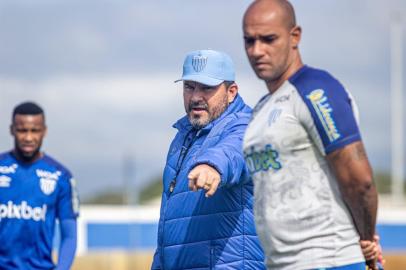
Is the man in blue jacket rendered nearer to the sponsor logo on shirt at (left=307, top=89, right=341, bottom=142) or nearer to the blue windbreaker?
the blue windbreaker

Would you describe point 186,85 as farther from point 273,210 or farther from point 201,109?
point 273,210

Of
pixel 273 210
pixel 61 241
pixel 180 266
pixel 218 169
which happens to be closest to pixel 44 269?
pixel 61 241

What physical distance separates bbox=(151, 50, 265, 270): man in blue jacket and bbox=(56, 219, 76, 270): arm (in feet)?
8.98

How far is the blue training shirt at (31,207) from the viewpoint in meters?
9.95

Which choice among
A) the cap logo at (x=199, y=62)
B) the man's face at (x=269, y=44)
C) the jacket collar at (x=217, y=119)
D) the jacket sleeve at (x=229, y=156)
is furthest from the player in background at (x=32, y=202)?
the man's face at (x=269, y=44)

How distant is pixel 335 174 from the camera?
528 centimetres

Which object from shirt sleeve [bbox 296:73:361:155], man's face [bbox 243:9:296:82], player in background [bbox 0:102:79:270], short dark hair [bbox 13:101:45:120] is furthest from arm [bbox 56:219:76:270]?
shirt sleeve [bbox 296:73:361:155]

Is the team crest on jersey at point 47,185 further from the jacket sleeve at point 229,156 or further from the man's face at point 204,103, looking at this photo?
the jacket sleeve at point 229,156

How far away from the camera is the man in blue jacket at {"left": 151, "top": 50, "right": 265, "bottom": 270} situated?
7113mm

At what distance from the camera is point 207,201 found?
718cm

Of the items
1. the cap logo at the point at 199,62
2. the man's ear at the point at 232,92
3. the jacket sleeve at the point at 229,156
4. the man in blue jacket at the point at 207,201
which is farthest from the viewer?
the man's ear at the point at 232,92

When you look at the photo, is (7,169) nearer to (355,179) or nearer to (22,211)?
(22,211)

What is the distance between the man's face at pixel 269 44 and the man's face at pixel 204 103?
186cm

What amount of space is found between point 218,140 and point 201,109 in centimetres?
35
